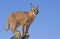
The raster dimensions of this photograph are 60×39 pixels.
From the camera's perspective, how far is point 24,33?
2162 centimetres

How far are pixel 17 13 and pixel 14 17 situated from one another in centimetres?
29

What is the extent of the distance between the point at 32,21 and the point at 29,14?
47 cm

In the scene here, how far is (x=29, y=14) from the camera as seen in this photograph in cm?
2186

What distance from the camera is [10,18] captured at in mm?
22094

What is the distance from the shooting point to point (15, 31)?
71.9 feet

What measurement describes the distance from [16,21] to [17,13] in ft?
1.69

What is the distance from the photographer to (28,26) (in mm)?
21859

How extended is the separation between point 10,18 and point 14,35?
109 cm

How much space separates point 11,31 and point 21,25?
76 cm

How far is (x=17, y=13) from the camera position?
22031mm

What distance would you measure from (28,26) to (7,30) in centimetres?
138

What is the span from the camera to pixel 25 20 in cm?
2184

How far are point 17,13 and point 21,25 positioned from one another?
0.79m

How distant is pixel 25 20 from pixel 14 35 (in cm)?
109
